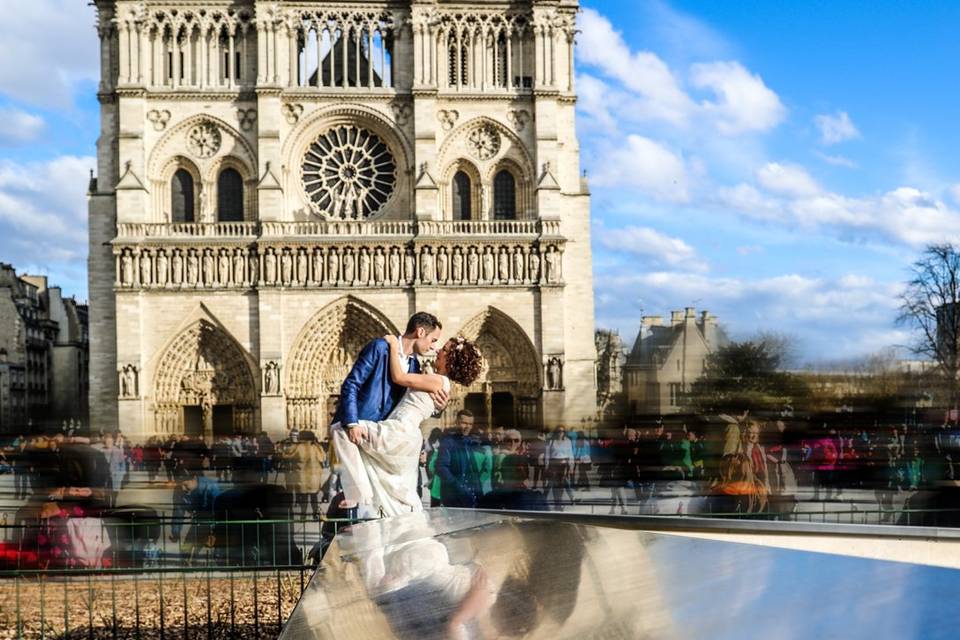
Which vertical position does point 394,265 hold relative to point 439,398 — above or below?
above

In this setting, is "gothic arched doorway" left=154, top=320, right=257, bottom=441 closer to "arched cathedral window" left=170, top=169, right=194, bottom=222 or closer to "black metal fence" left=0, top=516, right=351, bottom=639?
"arched cathedral window" left=170, top=169, right=194, bottom=222

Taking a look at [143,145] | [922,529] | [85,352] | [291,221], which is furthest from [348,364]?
[85,352]

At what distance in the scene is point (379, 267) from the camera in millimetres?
26453

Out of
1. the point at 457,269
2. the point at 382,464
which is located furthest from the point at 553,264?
the point at 382,464

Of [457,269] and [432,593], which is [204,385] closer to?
[457,269]

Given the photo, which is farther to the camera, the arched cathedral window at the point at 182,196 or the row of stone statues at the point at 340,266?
the arched cathedral window at the point at 182,196

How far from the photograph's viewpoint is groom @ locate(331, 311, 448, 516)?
16.9 ft

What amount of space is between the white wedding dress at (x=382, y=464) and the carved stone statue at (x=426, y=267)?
21.2 m

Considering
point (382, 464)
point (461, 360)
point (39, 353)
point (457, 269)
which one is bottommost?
point (382, 464)

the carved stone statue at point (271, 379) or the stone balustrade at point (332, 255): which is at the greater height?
the stone balustrade at point (332, 255)

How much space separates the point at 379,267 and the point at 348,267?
2.65 feet

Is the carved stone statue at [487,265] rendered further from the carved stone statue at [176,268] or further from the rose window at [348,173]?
the carved stone statue at [176,268]

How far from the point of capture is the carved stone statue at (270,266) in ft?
86.3

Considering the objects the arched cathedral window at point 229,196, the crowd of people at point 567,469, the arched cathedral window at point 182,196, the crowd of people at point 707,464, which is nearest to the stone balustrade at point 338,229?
the arched cathedral window at point 182,196
